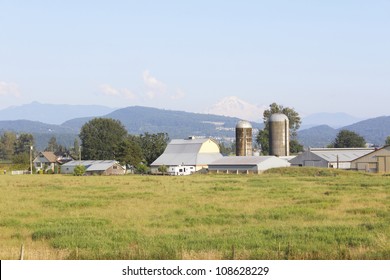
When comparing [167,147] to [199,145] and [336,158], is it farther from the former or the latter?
[336,158]

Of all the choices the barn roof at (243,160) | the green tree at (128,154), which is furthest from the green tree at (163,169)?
the barn roof at (243,160)

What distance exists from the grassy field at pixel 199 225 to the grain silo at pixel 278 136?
68.1 m

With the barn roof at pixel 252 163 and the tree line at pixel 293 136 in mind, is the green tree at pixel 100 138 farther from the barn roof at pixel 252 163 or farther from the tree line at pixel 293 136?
the barn roof at pixel 252 163

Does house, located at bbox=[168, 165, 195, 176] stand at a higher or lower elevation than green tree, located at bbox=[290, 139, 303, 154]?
lower

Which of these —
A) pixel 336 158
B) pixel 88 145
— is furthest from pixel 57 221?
pixel 88 145

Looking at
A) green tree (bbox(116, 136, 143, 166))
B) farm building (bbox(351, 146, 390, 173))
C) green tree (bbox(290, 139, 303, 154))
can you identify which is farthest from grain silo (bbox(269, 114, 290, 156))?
green tree (bbox(290, 139, 303, 154))

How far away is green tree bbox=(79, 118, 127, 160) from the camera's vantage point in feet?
449

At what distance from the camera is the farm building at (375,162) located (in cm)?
8038

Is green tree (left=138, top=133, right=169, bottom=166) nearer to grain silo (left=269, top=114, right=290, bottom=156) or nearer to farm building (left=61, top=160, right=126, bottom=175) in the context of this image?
farm building (left=61, top=160, right=126, bottom=175)

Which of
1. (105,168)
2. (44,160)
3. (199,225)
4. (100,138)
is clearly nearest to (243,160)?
(105,168)

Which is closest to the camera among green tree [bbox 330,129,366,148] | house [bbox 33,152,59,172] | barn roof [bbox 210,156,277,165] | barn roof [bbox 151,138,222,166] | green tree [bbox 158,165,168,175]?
barn roof [bbox 210,156,277,165]

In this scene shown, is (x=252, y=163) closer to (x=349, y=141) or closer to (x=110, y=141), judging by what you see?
(x=110, y=141)

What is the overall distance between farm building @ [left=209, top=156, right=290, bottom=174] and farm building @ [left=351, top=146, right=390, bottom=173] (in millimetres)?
10863
